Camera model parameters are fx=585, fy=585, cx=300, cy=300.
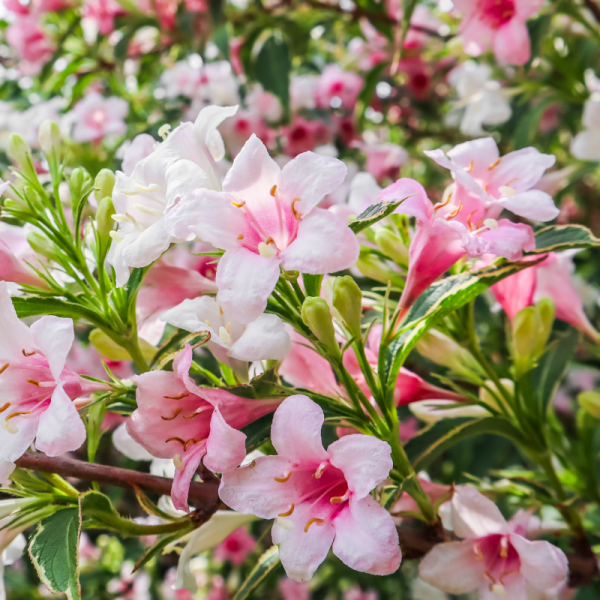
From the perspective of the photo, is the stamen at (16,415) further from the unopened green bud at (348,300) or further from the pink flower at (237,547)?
the pink flower at (237,547)

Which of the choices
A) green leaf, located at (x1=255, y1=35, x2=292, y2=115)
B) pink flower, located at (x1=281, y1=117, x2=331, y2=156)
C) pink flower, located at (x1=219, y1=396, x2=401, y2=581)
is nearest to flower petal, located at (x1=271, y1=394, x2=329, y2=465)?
pink flower, located at (x1=219, y1=396, x2=401, y2=581)

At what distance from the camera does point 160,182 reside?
695mm

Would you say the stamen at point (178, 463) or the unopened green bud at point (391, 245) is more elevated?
the unopened green bud at point (391, 245)

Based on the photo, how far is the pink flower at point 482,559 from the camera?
75 centimetres

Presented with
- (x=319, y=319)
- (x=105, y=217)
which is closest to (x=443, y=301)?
(x=319, y=319)

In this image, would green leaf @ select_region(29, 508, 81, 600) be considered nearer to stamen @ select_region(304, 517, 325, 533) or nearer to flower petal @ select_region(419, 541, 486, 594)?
stamen @ select_region(304, 517, 325, 533)

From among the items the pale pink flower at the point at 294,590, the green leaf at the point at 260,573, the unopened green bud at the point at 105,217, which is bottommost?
the pale pink flower at the point at 294,590

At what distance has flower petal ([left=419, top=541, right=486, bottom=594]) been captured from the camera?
2.52ft

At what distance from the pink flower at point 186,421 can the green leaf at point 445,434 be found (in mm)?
261

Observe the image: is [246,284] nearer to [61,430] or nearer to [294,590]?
[61,430]

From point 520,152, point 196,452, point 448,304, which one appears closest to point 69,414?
point 196,452

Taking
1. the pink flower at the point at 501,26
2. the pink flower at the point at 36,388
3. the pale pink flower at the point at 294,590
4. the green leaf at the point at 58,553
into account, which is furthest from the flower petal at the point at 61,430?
the pale pink flower at the point at 294,590

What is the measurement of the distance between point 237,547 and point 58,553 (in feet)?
6.79

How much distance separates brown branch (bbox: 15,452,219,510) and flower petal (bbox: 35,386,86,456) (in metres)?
0.15
